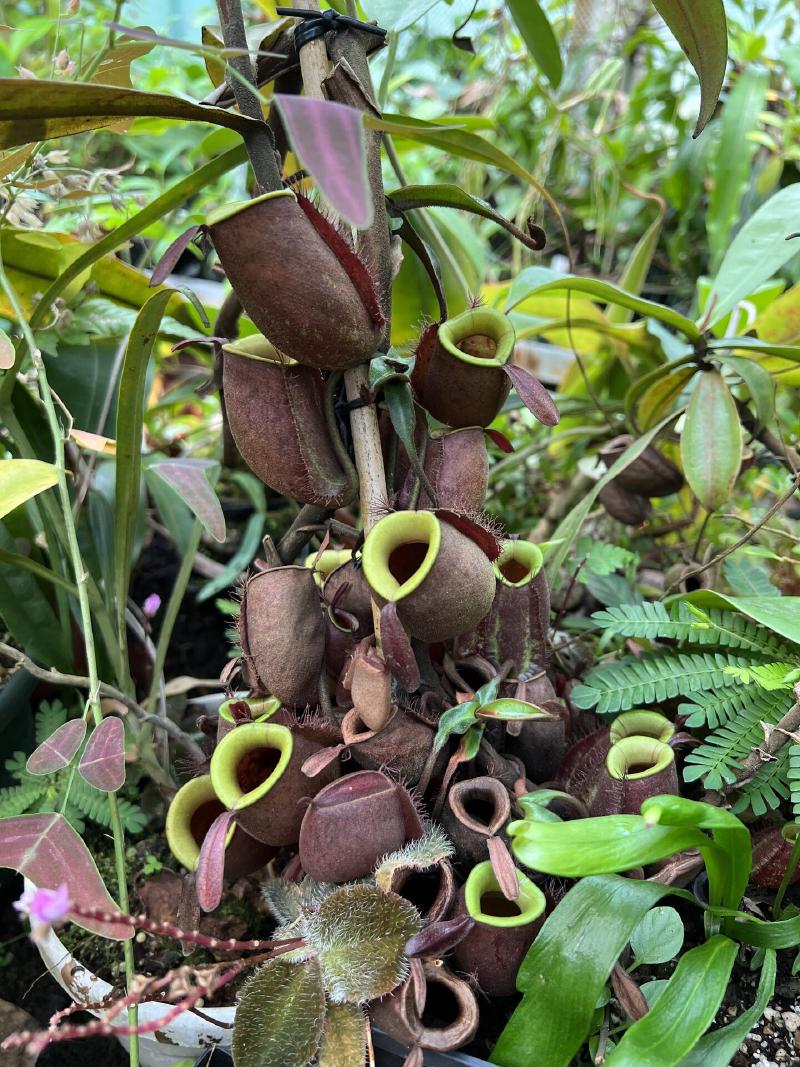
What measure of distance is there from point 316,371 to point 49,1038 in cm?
50

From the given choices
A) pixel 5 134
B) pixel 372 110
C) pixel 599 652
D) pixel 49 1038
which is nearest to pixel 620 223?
pixel 599 652

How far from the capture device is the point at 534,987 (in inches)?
22.6

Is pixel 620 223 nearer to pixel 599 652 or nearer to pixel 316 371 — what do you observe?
pixel 599 652

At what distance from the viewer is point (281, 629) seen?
0.66 m

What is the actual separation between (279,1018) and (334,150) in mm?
585

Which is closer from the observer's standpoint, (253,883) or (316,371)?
(316,371)

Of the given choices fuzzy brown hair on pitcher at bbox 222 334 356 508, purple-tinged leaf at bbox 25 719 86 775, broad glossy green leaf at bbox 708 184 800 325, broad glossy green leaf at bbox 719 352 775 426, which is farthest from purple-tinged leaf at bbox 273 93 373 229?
broad glossy green leaf at bbox 708 184 800 325

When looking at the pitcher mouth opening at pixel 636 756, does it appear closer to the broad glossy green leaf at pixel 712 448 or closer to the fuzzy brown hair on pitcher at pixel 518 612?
the fuzzy brown hair on pitcher at pixel 518 612


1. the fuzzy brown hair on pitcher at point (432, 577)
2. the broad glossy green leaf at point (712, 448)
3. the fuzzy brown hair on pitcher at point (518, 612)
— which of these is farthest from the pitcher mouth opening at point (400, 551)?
the broad glossy green leaf at point (712, 448)

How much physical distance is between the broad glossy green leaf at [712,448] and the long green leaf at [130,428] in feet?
2.05

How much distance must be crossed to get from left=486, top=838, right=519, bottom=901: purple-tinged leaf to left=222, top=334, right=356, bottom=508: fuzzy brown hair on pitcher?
311 millimetres

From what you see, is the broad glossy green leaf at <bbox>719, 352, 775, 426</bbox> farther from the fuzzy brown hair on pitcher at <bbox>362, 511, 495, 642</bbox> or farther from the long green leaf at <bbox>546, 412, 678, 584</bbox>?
the fuzzy brown hair on pitcher at <bbox>362, 511, 495, 642</bbox>

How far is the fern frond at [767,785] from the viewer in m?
0.68

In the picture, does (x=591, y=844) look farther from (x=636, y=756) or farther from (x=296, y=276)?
(x=296, y=276)
